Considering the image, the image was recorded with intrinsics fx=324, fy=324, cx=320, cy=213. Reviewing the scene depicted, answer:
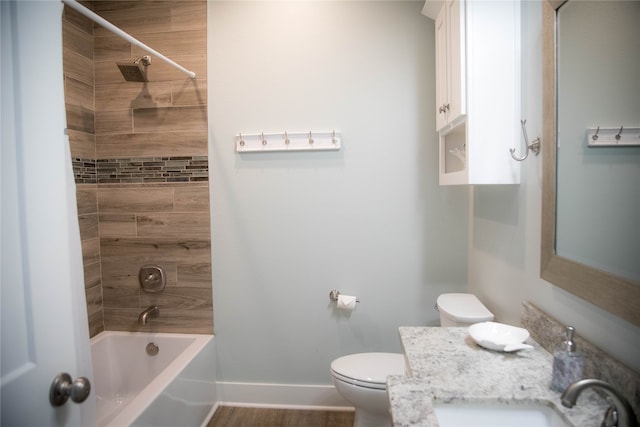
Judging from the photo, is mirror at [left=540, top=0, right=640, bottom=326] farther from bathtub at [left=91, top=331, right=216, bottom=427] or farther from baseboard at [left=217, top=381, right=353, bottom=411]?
bathtub at [left=91, top=331, right=216, bottom=427]

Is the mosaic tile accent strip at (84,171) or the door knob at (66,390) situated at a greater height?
the mosaic tile accent strip at (84,171)

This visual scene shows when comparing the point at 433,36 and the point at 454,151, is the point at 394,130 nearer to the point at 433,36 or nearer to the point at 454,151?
the point at 454,151

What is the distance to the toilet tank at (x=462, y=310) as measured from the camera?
1484mm

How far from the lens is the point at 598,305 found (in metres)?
0.88

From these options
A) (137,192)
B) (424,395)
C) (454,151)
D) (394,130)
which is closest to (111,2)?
(137,192)

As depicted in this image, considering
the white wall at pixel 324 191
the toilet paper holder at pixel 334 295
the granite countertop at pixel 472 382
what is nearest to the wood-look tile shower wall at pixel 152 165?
the white wall at pixel 324 191

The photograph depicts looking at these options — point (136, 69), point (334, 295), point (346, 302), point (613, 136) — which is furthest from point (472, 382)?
point (136, 69)

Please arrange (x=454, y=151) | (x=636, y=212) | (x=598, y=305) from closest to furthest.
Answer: (x=636, y=212) < (x=598, y=305) < (x=454, y=151)

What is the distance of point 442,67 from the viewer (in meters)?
1.64

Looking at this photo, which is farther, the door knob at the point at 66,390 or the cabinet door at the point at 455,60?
the cabinet door at the point at 455,60

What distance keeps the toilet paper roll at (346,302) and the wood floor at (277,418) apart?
0.68 metres

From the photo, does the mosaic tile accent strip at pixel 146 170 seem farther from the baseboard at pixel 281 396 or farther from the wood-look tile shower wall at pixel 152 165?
the baseboard at pixel 281 396

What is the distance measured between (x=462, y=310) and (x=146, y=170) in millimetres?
2059

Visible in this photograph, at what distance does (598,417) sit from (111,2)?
307 centimetres
